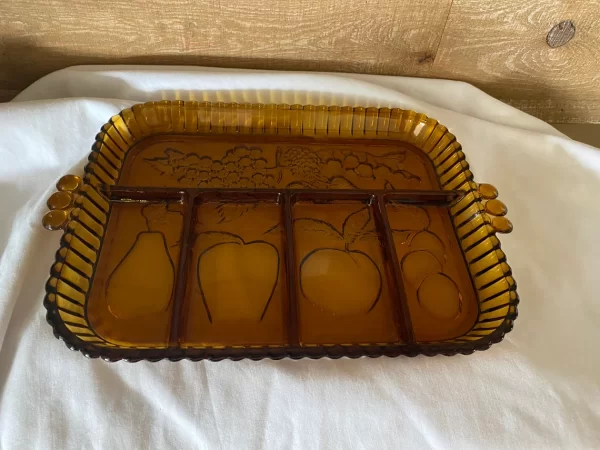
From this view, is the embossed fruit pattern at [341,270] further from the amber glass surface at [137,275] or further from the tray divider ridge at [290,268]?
the amber glass surface at [137,275]

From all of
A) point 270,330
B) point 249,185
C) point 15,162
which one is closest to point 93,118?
point 15,162

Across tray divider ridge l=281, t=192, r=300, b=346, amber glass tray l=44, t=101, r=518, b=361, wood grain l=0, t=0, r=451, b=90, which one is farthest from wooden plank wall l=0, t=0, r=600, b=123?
tray divider ridge l=281, t=192, r=300, b=346

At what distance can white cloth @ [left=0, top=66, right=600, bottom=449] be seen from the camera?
0.43m

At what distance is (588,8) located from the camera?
0.66 m

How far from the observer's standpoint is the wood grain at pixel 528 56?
25.9 inches

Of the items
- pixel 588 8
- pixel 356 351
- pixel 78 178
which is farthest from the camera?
pixel 588 8

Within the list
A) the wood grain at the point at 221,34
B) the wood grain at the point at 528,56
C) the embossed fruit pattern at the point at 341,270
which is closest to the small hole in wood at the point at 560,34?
the wood grain at the point at 528,56

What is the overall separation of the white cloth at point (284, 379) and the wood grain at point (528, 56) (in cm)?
24

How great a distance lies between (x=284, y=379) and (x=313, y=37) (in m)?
0.48

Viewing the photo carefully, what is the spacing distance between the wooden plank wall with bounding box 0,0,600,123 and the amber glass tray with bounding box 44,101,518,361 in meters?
0.11

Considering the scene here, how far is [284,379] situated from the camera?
46cm

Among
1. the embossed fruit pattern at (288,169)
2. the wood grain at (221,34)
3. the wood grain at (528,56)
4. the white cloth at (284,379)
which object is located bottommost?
the white cloth at (284,379)

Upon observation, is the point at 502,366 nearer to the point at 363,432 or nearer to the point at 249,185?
the point at 363,432

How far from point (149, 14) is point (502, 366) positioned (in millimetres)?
621
